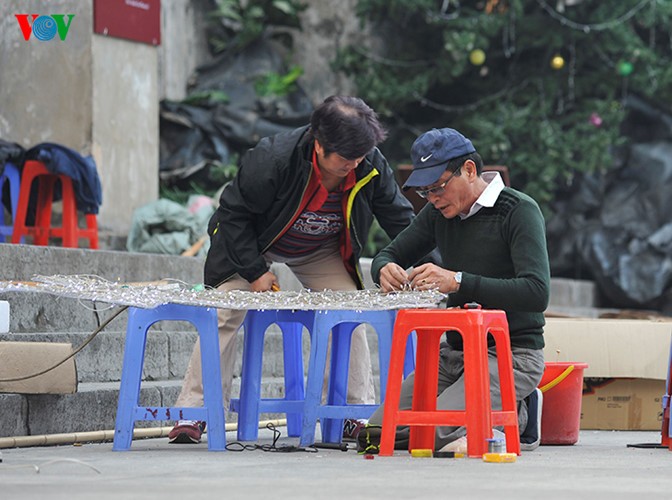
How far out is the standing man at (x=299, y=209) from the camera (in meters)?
5.39

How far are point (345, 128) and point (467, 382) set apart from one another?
3.71 ft

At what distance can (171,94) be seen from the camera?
43.4ft

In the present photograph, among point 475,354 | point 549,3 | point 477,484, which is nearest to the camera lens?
point 477,484

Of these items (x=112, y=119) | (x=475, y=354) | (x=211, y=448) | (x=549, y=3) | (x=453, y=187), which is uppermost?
(x=549, y=3)

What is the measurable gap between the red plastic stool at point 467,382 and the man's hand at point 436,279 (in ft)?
0.49

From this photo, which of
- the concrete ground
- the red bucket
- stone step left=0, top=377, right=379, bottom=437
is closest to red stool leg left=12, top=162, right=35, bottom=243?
stone step left=0, top=377, right=379, bottom=437

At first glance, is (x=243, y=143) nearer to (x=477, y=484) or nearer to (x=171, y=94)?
(x=171, y=94)

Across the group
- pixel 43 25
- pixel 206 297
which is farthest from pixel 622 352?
pixel 43 25

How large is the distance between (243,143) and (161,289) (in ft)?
25.8

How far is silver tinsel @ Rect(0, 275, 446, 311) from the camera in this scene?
4934mm

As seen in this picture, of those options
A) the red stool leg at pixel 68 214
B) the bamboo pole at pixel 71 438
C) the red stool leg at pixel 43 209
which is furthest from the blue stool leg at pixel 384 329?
the red stool leg at pixel 43 209

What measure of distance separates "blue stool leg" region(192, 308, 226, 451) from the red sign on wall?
5530 mm

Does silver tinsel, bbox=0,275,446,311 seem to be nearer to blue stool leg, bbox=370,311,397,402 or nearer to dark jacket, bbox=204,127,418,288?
blue stool leg, bbox=370,311,397,402

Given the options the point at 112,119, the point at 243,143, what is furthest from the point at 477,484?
the point at 243,143
